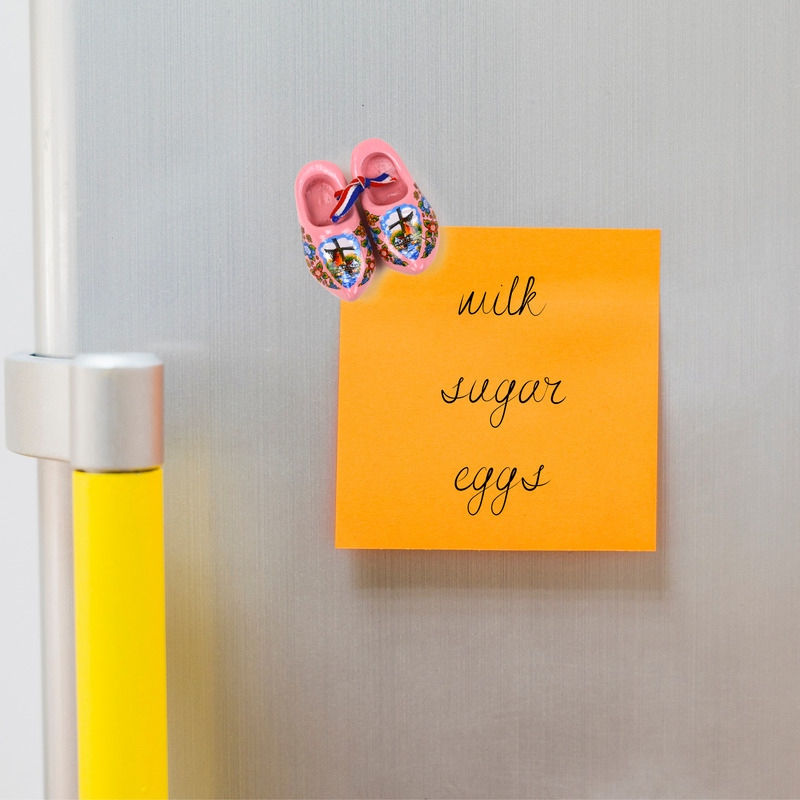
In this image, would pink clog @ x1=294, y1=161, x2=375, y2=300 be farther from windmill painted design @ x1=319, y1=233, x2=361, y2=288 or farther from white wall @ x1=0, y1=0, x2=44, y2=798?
white wall @ x1=0, y1=0, x2=44, y2=798

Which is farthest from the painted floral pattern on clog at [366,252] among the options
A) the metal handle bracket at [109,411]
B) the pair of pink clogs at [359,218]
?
the metal handle bracket at [109,411]

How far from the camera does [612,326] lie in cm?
41

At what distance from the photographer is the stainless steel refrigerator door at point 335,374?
39 centimetres

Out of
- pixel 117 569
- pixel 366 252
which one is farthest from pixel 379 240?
pixel 117 569

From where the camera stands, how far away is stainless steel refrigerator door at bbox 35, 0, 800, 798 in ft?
1.27

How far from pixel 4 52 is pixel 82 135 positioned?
50cm

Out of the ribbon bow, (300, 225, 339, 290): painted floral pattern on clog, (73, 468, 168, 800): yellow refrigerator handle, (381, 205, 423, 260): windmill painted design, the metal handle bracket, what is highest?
the ribbon bow

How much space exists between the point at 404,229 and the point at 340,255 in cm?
4

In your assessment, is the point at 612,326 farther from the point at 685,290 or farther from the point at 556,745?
the point at 556,745

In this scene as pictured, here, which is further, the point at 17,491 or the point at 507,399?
the point at 17,491

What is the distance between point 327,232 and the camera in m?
0.39

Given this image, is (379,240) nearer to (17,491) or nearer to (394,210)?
(394,210)

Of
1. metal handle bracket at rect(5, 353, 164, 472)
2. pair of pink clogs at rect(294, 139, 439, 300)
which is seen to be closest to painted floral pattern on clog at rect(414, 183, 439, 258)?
pair of pink clogs at rect(294, 139, 439, 300)

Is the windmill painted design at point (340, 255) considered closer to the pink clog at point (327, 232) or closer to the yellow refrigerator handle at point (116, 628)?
the pink clog at point (327, 232)
